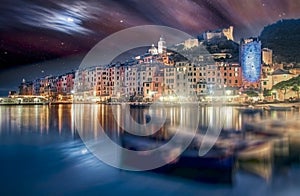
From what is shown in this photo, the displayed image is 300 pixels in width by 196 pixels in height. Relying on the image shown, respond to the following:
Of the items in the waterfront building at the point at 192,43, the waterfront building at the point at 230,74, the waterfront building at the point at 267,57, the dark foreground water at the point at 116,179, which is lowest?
the dark foreground water at the point at 116,179

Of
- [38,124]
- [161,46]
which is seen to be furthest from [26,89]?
[38,124]

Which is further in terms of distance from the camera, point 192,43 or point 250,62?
point 192,43

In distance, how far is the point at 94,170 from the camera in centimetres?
473

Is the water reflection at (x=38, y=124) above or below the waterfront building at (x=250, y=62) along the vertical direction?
below

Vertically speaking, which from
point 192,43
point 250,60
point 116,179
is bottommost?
point 116,179

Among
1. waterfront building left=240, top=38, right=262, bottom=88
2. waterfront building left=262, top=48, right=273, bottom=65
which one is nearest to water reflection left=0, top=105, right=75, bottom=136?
waterfront building left=240, top=38, right=262, bottom=88

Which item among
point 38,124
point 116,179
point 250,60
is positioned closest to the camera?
point 116,179

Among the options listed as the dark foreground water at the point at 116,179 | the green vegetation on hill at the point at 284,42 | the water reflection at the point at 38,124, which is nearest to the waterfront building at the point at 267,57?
the green vegetation on hill at the point at 284,42

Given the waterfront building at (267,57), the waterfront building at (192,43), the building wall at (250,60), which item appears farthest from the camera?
the waterfront building at (192,43)

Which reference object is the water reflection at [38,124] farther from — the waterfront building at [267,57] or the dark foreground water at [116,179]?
the waterfront building at [267,57]

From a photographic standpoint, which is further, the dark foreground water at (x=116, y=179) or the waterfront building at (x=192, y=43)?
the waterfront building at (x=192, y=43)

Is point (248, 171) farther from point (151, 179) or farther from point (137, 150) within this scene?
point (137, 150)

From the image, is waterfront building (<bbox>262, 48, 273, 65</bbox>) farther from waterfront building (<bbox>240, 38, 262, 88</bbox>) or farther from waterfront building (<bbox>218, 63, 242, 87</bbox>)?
waterfront building (<bbox>218, 63, 242, 87</bbox>)

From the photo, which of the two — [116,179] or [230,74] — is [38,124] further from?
[230,74]
